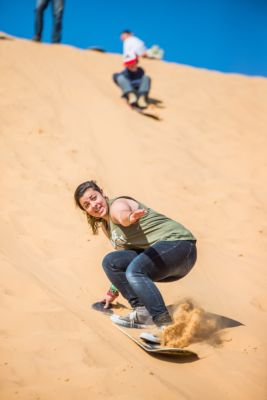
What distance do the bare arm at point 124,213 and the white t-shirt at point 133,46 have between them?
650 centimetres

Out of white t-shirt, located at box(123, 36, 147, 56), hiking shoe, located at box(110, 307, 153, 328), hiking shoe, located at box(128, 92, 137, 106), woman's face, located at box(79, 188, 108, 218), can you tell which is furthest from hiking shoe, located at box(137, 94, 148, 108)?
hiking shoe, located at box(110, 307, 153, 328)

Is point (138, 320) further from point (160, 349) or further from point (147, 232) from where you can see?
point (147, 232)

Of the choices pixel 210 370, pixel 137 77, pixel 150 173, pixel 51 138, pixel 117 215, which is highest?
pixel 137 77

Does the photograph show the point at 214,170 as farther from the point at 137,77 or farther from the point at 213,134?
the point at 137,77

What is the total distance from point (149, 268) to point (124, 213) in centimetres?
40

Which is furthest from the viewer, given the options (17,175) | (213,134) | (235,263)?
(213,134)

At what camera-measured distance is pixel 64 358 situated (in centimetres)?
232

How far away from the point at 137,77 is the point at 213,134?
1919mm

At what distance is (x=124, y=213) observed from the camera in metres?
2.75

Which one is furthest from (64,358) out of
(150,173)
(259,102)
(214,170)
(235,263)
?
(259,102)

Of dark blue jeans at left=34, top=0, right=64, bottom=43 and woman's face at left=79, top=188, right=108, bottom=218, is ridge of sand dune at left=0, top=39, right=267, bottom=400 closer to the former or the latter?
dark blue jeans at left=34, top=0, right=64, bottom=43

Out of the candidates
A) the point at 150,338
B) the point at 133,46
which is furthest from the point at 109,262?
the point at 133,46

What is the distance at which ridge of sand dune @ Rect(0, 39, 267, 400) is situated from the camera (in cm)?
233

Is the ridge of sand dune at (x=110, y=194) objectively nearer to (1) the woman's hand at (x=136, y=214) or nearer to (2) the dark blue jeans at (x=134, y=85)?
(2) the dark blue jeans at (x=134, y=85)
